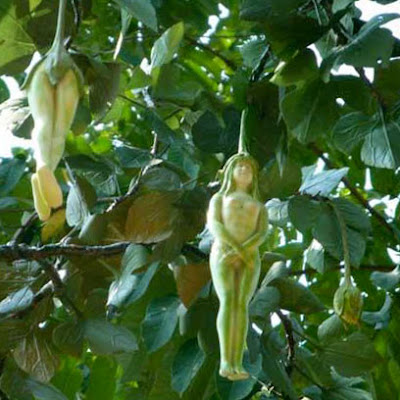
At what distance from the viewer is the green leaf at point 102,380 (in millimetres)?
1569

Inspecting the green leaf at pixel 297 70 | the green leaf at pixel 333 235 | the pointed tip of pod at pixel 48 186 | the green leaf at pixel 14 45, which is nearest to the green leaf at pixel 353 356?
the green leaf at pixel 333 235

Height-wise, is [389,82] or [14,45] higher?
[14,45]

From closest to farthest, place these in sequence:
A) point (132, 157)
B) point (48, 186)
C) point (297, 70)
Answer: point (48, 186) → point (297, 70) → point (132, 157)

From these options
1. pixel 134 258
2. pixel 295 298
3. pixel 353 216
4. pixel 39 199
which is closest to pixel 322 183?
pixel 353 216

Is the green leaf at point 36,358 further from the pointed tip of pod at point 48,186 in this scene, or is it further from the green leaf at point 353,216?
the pointed tip of pod at point 48,186

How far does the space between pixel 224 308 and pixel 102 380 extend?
913mm

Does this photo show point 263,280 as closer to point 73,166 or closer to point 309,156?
point 73,166

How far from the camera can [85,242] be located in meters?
1.25

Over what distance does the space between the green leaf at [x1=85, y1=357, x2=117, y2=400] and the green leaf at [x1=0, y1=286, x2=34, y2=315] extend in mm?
337

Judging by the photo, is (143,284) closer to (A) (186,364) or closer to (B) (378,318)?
(A) (186,364)

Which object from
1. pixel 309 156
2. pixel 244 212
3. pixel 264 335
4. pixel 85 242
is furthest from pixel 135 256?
pixel 309 156

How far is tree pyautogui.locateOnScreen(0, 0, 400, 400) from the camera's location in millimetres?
1077

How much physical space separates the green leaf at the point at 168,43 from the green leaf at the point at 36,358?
0.36 meters

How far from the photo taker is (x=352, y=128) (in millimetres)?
1211
